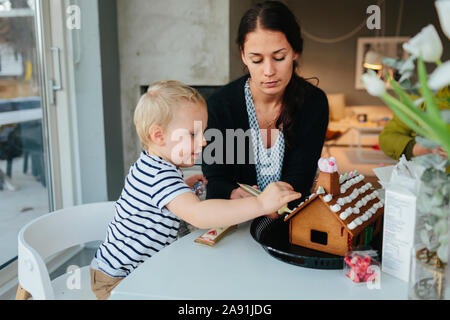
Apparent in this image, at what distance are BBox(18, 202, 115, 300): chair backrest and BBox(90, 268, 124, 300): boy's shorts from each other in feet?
0.57

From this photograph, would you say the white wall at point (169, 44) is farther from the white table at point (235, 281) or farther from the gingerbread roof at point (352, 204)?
the white table at point (235, 281)

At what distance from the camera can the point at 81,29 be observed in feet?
8.98

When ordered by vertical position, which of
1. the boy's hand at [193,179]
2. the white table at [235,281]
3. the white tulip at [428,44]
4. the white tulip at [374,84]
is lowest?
the white table at [235,281]

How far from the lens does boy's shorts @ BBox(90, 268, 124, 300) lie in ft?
4.07

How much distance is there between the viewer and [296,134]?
1.62m

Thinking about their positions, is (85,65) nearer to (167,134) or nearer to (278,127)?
(278,127)

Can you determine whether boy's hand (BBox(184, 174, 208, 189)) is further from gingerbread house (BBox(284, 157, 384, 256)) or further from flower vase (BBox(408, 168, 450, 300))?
flower vase (BBox(408, 168, 450, 300))

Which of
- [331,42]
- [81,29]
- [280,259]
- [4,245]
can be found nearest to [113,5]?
[81,29]

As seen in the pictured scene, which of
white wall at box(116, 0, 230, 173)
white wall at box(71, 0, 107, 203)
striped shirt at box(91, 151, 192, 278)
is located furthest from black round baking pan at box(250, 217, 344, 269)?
white wall at box(116, 0, 230, 173)

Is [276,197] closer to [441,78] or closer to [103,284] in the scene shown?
[441,78]

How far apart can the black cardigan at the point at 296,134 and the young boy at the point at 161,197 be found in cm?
41

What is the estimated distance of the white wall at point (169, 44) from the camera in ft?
10.2

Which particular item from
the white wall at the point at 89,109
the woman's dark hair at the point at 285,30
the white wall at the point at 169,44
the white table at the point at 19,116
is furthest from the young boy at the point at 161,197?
the white wall at the point at 169,44
